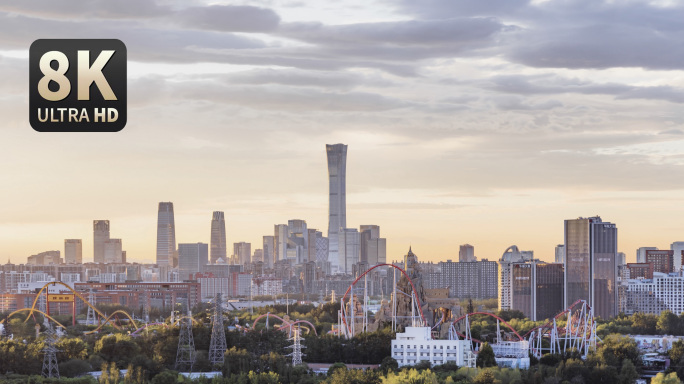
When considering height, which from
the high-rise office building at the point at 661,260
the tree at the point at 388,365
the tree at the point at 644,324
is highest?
the high-rise office building at the point at 661,260

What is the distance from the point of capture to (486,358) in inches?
2096

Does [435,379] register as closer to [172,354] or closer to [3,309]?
[172,354]

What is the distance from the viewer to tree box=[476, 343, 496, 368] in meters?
52.8

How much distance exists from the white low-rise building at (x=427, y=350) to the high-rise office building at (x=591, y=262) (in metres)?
51.6

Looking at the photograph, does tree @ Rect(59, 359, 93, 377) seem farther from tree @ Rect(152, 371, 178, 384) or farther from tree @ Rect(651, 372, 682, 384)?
tree @ Rect(651, 372, 682, 384)

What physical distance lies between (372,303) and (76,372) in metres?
88.6

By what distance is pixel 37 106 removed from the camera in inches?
766

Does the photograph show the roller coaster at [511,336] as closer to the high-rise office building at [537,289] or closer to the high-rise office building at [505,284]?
the high-rise office building at [537,289]

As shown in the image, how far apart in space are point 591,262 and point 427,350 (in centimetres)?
5372

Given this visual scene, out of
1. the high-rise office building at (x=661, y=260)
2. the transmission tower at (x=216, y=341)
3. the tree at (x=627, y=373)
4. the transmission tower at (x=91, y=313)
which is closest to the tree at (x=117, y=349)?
the transmission tower at (x=216, y=341)

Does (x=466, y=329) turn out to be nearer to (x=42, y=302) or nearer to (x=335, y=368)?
(x=335, y=368)

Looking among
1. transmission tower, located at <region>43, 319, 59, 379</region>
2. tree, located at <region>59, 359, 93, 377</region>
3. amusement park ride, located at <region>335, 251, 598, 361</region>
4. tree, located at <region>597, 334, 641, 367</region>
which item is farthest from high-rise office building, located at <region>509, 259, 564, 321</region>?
transmission tower, located at <region>43, 319, 59, 379</region>

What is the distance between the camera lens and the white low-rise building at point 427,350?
52.8 meters

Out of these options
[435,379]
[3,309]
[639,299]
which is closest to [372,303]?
[639,299]
